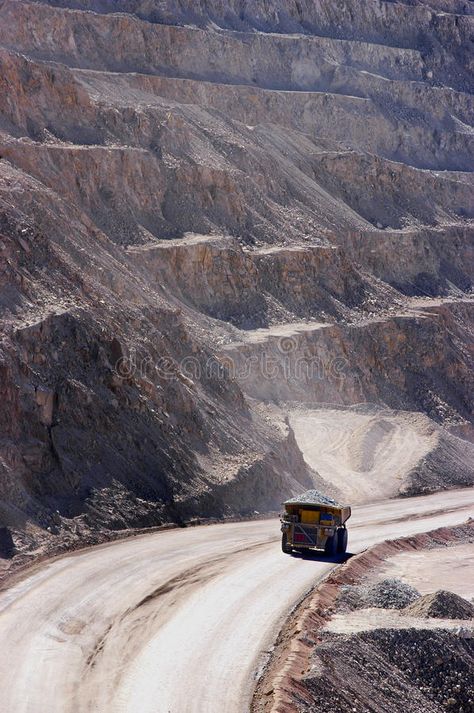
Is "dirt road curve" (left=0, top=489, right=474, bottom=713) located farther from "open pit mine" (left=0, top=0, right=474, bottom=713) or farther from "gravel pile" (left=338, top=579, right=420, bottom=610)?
"gravel pile" (left=338, top=579, right=420, bottom=610)

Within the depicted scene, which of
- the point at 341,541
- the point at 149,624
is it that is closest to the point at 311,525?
the point at 341,541

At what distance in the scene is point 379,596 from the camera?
Result: 23828 millimetres

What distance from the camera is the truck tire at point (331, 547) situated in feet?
91.1

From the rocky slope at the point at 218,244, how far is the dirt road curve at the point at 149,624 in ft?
7.86

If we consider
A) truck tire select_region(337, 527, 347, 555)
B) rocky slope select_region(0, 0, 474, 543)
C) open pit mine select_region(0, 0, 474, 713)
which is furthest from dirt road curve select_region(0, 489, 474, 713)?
rocky slope select_region(0, 0, 474, 543)

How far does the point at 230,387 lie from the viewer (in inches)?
1491

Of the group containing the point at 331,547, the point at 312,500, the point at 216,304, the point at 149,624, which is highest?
the point at 216,304

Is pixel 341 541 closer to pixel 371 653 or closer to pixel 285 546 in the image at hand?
pixel 285 546

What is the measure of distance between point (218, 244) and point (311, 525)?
2467 centimetres

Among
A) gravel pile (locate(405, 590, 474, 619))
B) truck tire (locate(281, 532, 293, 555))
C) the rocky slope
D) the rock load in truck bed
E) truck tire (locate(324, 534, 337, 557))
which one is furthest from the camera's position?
the rocky slope

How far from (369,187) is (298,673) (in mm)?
53711

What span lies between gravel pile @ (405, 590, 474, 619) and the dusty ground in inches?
0.8

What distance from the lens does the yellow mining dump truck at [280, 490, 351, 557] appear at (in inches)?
1086

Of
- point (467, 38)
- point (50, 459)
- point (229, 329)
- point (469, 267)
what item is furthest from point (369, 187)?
point (50, 459)
